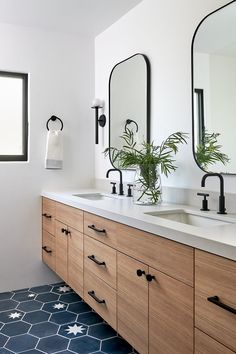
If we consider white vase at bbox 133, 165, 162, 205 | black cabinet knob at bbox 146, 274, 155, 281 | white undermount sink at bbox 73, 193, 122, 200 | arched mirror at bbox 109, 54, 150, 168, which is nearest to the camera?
black cabinet knob at bbox 146, 274, 155, 281

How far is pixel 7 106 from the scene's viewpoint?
3.12 m

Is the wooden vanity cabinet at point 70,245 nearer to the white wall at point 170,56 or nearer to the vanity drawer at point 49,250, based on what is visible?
the vanity drawer at point 49,250

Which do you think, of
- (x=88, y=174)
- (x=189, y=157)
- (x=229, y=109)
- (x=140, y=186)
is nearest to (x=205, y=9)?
(x=229, y=109)

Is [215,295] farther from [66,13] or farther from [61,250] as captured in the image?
[66,13]

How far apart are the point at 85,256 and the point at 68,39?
2.01 m

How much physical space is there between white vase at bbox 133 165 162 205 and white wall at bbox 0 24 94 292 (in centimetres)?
119

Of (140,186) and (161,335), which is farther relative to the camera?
(140,186)

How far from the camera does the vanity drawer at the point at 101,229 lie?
193 cm

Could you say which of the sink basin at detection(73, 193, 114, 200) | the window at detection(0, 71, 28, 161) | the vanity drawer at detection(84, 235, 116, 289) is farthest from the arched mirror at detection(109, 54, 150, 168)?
the vanity drawer at detection(84, 235, 116, 289)

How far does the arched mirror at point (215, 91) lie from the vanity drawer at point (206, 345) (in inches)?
34.6

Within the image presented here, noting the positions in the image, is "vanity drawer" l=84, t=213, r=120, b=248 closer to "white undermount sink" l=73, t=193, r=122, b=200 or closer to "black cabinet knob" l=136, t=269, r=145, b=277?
"black cabinet knob" l=136, t=269, r=145, b=277

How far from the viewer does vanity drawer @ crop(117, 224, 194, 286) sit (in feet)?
4.45

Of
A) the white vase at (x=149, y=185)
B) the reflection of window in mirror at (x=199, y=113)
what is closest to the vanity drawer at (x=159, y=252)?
the white vase at (x=149, y=185)

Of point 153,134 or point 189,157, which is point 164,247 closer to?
point 189,157
